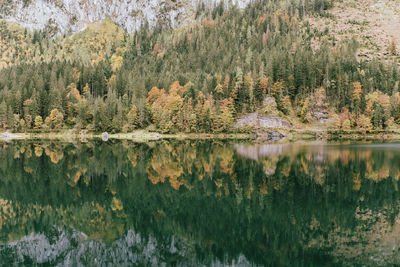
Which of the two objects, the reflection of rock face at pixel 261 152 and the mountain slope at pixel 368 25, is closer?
the reflection of rock face at pixel 261 152

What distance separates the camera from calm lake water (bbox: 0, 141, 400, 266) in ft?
59.9

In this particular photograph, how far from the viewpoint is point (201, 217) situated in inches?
938

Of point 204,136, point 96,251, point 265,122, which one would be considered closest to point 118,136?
point 204,136

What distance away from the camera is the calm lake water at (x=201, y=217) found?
59.9ft

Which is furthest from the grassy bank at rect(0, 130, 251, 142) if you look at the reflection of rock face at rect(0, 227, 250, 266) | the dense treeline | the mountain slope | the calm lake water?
the reflection of rock face at rect(0, 227, 250, 266)

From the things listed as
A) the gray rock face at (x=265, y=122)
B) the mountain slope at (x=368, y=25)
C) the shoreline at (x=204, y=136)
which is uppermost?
the mountain slope at (x=368, y=25)

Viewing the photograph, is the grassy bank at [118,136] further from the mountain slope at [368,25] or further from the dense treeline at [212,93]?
the mountain slope at [368,25]

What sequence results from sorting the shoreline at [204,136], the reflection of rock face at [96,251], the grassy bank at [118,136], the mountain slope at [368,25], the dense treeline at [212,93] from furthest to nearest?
1. the mountain slope at [368,25]
2. the dense treeline at [212,93]
3. the grassy bank at [118,136]
4. the shoreline at [204,136]
5. the reflection of rock face at [96,251]

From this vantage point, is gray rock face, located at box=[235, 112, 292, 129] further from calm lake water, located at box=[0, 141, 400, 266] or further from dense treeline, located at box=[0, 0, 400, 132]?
calm lake water, located at box=[0, 141, 400, 266]

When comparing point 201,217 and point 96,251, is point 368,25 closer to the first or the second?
point 201,217

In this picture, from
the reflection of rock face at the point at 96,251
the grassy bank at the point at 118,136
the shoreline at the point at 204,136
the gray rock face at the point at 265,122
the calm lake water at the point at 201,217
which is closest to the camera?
the reflection of rock face at the point at 96,251

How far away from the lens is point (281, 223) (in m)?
22.2

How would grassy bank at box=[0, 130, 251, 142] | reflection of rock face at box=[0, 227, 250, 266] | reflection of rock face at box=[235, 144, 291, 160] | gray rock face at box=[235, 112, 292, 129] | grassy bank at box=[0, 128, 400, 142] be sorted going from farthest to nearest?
gray rock face at box=[235, 112, 292, 129]
grassy bank at box=[0, 130, 251, 142]
grassy bank at box=[0, 128, 400, 142]
reflection of rock face at box=[235, 144, 291, 160]
reflection of rock face at box=[0, 227, 250, 266]

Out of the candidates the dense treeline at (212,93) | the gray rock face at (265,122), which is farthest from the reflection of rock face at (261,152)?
the dense treeline at (212,93)
